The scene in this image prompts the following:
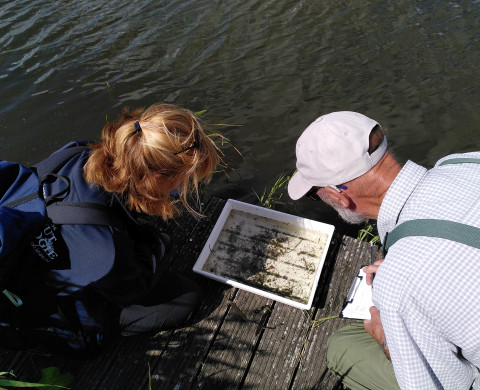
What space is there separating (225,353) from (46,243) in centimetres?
128

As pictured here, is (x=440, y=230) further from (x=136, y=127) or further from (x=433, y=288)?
(x=136, y=127)

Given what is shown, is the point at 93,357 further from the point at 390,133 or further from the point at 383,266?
the point at 390,133

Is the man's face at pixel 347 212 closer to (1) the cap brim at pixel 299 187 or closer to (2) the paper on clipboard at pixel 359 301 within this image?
(1) the cap brim at pixel 299 187

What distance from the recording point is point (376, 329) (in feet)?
7.55

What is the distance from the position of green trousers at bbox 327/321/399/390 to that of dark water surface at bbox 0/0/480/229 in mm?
1952

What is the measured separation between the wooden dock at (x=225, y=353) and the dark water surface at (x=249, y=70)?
1667mm

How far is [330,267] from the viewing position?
3043mm

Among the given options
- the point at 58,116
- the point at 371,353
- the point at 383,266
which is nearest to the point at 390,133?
the point at 371,353

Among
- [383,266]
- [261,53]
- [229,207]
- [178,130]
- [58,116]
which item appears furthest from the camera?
[261,53]

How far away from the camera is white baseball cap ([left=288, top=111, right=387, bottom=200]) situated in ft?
6.25

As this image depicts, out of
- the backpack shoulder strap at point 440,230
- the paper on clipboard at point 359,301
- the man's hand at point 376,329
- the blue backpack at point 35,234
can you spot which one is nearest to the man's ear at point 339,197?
the backpack shoulder strap at point 440,230

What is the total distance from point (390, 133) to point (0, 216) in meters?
4.43

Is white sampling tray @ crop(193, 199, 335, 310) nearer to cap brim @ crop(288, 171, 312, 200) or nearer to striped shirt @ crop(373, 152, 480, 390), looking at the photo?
cap brim @ crop(288, 171, 312, 200)

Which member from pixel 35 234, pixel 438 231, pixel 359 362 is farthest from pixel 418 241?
pixel 35 234
